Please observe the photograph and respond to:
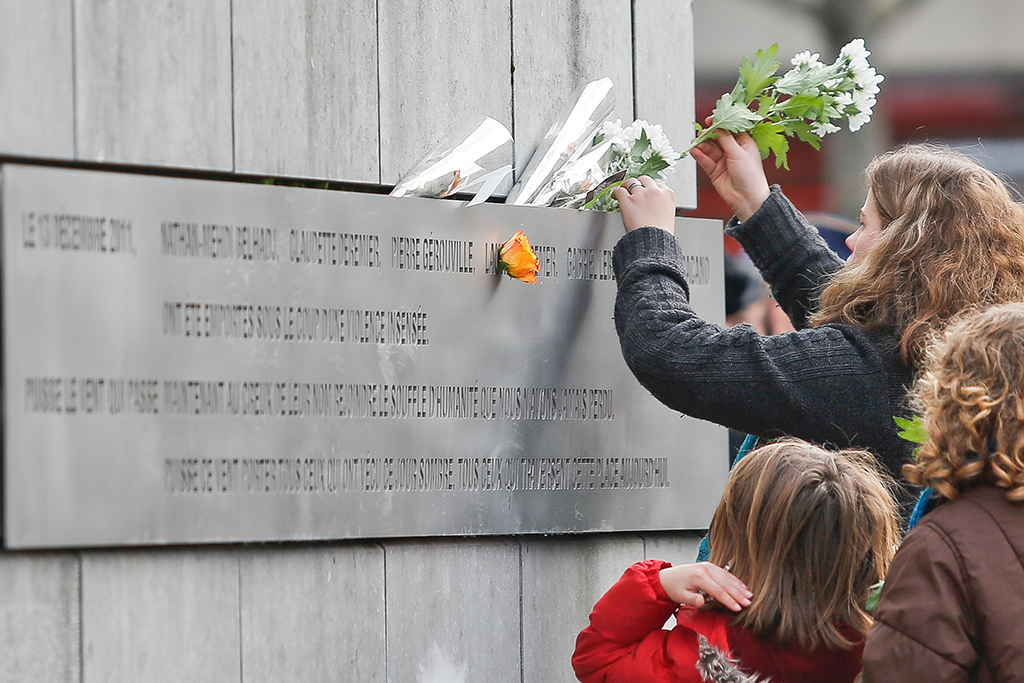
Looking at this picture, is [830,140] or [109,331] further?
[830,140]

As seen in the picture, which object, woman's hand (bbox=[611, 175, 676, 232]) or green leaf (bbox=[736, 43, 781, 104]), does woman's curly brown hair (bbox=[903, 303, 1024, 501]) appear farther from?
green leaf (bbox=[736, 43, 781, 104])

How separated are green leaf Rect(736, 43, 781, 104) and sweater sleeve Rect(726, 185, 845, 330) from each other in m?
0.23

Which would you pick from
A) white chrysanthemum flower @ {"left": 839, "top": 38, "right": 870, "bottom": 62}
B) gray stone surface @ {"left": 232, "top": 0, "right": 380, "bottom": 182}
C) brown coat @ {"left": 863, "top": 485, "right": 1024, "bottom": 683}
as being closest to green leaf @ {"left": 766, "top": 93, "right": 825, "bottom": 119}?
white chrysanthemum flower @ {"left": 839, "top": 38, "right": 870, "bottom": 62}

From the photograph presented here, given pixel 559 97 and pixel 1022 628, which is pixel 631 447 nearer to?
pixel 559 97

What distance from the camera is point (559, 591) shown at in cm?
296

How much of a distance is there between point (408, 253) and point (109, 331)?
0.64 meters

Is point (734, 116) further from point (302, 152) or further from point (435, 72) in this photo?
point (302, 152)

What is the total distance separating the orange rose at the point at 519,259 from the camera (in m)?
2.76

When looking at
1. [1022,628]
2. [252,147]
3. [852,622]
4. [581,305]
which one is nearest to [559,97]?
[581,305]

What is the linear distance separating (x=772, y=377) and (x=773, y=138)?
77 centimetres

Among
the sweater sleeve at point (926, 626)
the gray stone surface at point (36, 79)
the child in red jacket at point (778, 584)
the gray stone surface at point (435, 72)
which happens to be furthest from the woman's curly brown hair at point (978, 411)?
the gray stone surface at point (36, 79)

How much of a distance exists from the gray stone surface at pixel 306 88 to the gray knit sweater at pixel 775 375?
0.70 meters

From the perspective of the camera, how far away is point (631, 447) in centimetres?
301

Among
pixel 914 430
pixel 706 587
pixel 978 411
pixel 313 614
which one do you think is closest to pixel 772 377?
pixel 914 430
